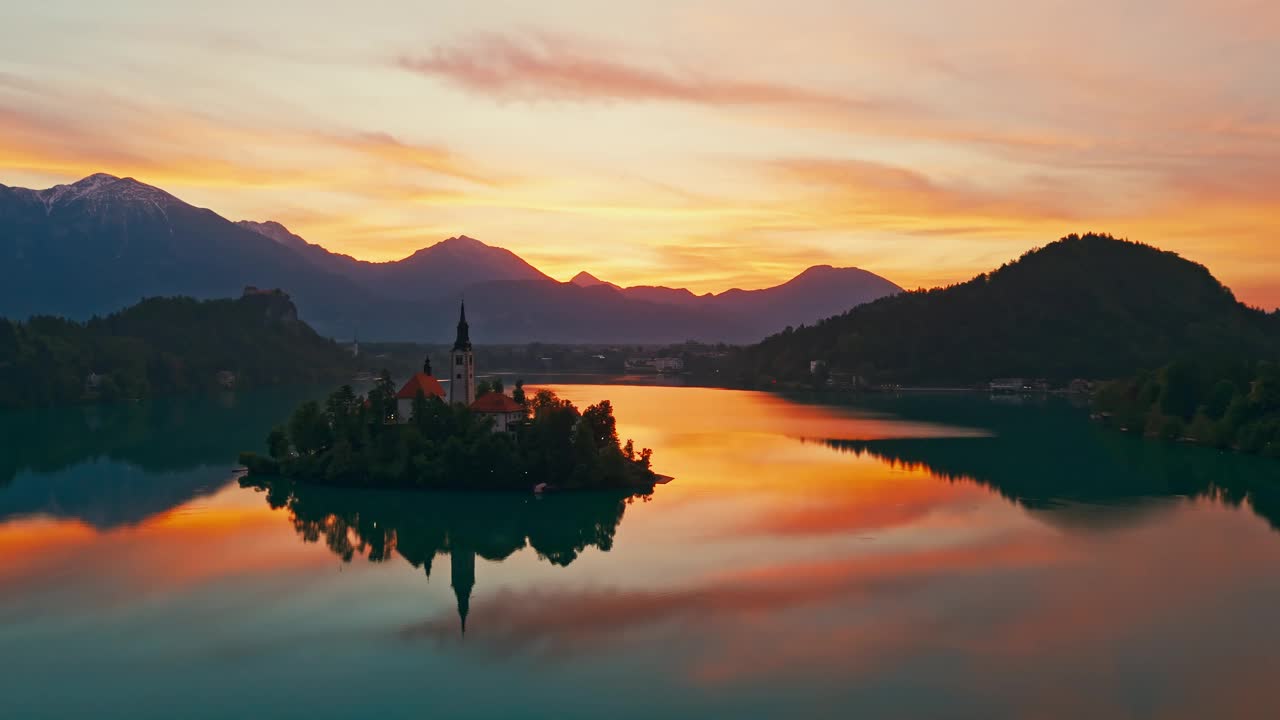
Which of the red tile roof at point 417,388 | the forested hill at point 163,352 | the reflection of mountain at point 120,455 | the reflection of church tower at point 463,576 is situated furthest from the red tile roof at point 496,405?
the forested hill at point 163,352

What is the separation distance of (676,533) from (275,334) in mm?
144641

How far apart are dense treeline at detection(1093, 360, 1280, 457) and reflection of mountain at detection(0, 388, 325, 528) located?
63.7 metres

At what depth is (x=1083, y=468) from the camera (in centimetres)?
6316

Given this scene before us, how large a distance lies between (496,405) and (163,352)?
9998 centimetres

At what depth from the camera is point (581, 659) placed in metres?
26.5

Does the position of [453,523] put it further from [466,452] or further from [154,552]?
[154,552]

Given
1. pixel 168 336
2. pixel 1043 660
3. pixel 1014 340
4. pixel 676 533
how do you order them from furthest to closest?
pixel 1014 340
pixel 168 336
pixel 676 533
pixel 1043 660

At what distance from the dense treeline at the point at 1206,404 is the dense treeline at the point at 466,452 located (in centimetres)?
4192

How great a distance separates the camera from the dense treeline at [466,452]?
165ft

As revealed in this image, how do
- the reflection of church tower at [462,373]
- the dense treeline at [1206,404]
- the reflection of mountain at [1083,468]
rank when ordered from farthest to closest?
1. the dense treeline at [1206,404]
2. the reflection of church tower at [462,373]
3. the reflection of mountain at [1083,468]

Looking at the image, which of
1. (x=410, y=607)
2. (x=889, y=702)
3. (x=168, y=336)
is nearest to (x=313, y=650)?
(x=410, y=607)

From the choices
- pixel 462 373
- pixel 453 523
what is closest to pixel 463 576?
pixel 453 523

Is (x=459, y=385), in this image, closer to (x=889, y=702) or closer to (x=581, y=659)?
(x=581, y=659)

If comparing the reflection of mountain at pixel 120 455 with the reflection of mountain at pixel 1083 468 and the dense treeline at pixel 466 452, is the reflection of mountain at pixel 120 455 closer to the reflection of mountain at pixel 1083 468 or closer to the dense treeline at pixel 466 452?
the dense treeline at pixel 466 452
